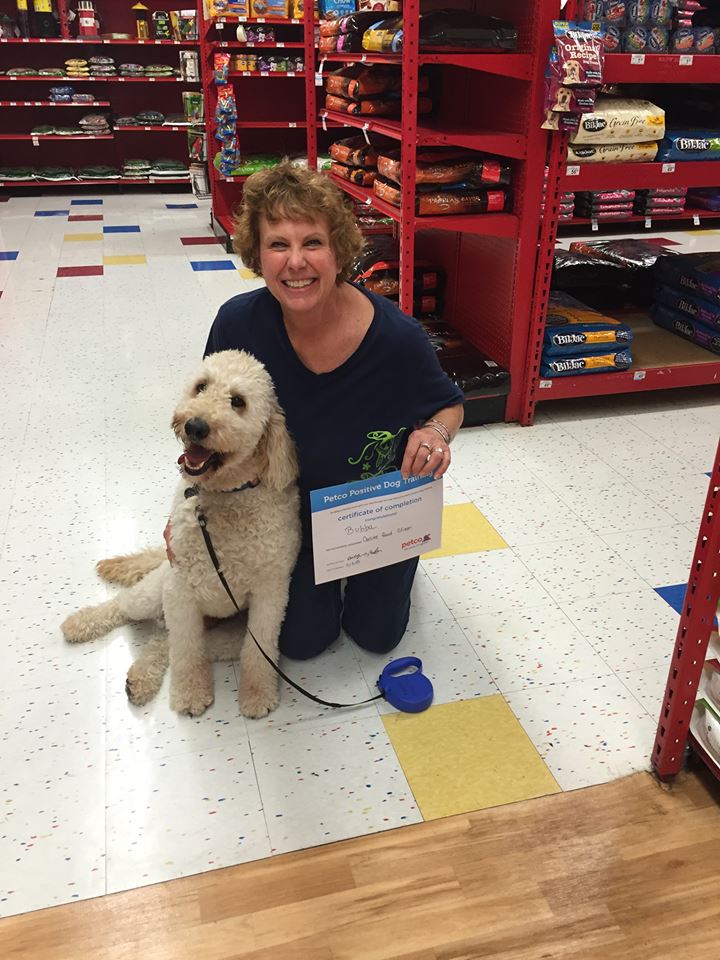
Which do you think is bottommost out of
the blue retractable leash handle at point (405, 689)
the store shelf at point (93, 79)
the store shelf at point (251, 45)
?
the blue retractable leash handle at point (405, 689)

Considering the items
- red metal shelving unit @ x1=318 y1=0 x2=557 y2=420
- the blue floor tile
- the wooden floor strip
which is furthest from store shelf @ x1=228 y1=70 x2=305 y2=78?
the wooden floor strip

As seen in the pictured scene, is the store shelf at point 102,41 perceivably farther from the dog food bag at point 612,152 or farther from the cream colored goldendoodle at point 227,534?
the cream colored goldendoodle at point 227,534

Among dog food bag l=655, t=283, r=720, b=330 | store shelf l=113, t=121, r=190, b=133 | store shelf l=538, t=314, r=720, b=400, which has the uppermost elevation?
store shelf l=113, t=121, r=190, b=133

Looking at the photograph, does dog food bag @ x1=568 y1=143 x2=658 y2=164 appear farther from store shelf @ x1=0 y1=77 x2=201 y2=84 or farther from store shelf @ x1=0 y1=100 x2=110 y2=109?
store shelf @ x1=0 y1=100 x2=110 y2=109

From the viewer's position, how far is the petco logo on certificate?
5.49 ft

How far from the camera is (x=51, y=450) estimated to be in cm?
314

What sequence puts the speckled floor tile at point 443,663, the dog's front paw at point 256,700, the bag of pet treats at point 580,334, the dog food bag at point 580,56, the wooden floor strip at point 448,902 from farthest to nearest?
the bag of pet treats at point 580,334 < the dog food bag at point 580,56 < the speckled floor tile at point 443,663 < the dog's front paw at point 256,700 < the wooden floor strip at point 448,902

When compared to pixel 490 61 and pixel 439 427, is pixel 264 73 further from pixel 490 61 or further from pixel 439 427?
pixel 439 427

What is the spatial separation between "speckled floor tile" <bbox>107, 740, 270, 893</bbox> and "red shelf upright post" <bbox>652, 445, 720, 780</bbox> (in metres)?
0.86

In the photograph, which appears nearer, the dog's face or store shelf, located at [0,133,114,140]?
the dog's face

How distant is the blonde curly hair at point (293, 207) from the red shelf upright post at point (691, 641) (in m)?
0.88

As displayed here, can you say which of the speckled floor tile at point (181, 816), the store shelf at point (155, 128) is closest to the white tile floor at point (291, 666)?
the speckled floor tile at point (181, 816)

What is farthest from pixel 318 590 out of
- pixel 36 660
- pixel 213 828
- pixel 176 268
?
pixel 176 268

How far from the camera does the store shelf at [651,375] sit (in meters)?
3.40
